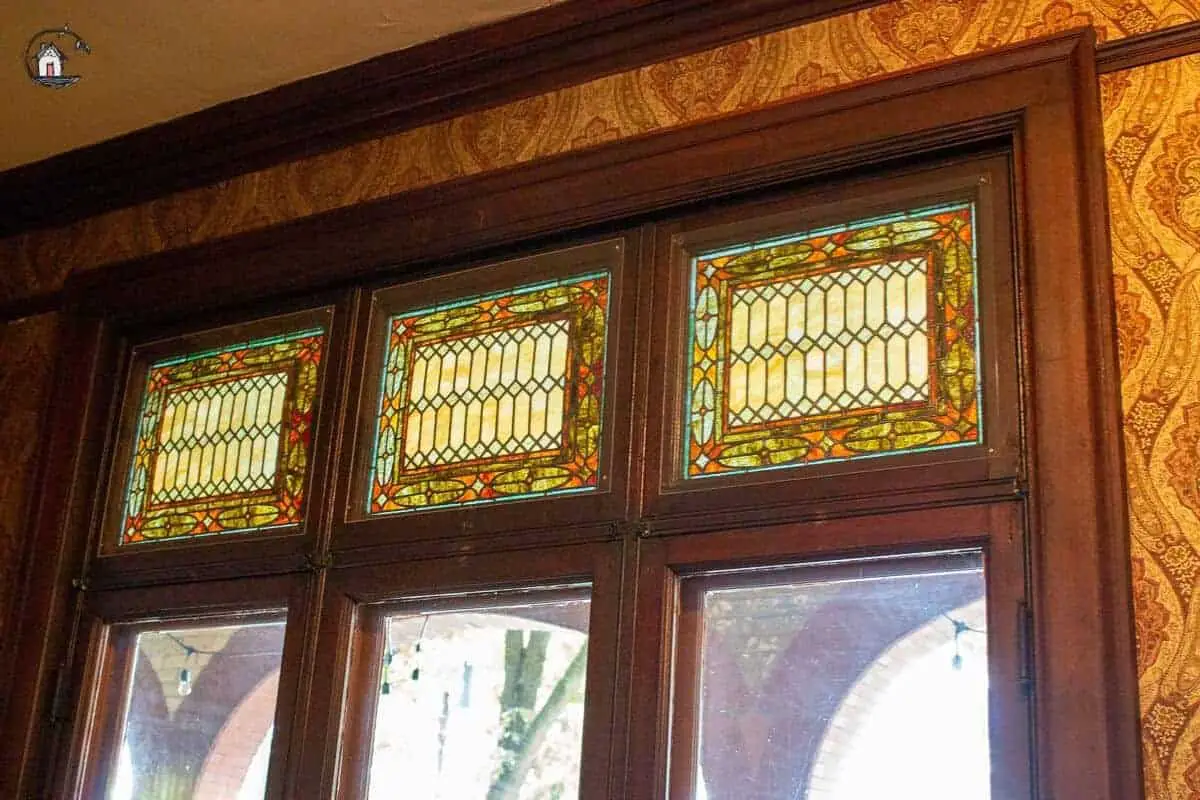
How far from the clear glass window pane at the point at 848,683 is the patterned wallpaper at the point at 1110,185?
322 mm

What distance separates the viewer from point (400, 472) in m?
3.34

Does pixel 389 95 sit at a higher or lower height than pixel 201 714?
higher

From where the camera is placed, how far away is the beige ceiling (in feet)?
11.1

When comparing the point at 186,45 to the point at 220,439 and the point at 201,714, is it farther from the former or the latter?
the point at 201,714


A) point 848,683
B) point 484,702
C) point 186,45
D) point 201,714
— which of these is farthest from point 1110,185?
point 201,714

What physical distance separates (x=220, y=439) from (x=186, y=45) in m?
0.97

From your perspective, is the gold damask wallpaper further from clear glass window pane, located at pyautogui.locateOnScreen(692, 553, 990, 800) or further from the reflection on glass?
the reflection on glass

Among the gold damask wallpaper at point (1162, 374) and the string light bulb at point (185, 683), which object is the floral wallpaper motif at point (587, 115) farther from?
the string light bulb at point (185, 683)

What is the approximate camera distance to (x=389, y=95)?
3.57m

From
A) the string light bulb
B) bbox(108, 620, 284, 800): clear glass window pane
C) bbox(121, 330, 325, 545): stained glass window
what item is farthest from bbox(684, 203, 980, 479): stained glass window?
the string light bulb

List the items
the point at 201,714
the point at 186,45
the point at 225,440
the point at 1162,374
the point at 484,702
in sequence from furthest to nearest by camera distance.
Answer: the point at 225,440 < the point at 186,45 < the point at 201,714 < the point at 484,702 < the point at 1162,374

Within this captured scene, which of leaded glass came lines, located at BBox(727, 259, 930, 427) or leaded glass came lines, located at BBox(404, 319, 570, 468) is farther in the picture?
leaded glass came lines, located at BBox(404, 319, 570, 468)

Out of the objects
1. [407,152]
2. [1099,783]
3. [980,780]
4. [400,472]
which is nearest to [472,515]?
[400,472]

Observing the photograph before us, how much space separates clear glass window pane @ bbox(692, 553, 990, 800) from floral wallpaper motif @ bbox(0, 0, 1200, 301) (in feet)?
3.34
